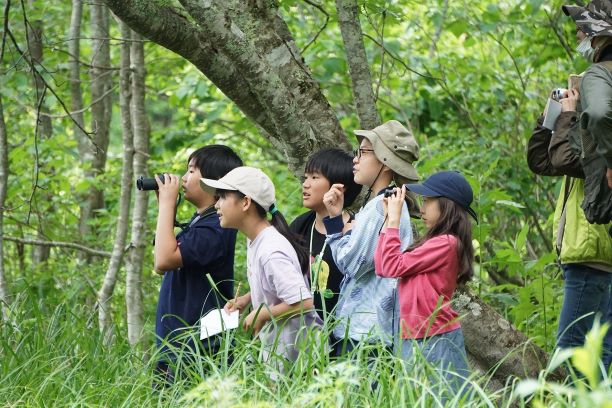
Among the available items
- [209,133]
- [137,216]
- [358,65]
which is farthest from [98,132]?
[358,65]

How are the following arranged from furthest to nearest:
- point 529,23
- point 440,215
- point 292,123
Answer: point 529,23
point 292,123
point 440,215

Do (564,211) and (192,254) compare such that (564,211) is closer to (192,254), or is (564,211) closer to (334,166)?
(334,166)

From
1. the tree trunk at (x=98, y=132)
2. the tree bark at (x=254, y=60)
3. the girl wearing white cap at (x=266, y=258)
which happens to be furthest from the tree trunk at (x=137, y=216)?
the tree trunk at (x=98, y=132)

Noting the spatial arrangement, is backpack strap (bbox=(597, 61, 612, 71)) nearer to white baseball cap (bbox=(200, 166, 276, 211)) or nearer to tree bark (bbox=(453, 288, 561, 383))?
tree bark (bbox=(453, 288, 561, 383))

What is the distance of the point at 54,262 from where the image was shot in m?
8.44

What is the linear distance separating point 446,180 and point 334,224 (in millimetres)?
627

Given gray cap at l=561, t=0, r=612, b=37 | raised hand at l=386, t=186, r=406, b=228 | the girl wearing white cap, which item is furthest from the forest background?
gray cap at l=561, t=0, r=612, b=37

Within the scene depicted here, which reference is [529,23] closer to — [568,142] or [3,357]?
[568,142]

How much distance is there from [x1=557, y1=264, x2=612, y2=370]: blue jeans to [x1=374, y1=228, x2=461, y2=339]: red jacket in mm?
612

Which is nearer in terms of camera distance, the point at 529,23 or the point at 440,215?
the point at 440,215

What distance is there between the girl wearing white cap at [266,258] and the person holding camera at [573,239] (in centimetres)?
113

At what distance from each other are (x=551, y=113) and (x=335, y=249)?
1109 mm

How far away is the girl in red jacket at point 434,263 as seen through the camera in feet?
12.3

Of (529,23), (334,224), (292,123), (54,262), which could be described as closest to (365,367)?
(334,224)
